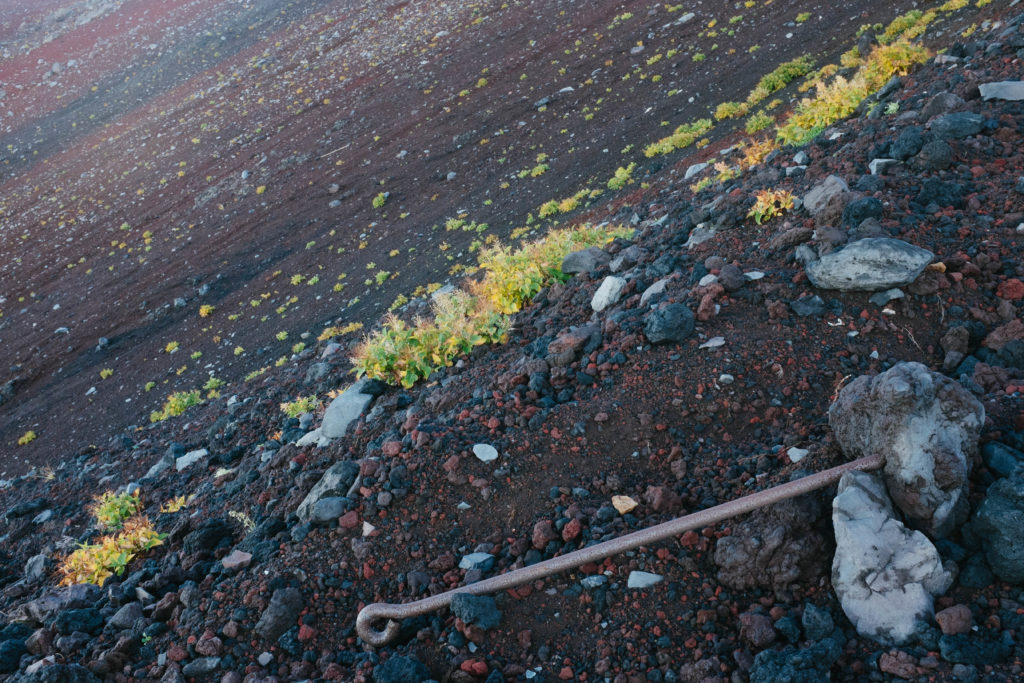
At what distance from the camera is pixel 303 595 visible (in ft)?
12.7

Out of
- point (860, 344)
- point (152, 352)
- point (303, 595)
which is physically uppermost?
point (303, 595)

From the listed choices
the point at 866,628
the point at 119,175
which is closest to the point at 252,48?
the point at 119,175

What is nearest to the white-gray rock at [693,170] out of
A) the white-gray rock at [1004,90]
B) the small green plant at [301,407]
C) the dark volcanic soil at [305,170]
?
the dark volcanic soil at [305,170]

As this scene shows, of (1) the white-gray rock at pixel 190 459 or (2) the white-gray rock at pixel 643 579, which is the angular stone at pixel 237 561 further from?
(1) the white-gray rock at pixel 190 459

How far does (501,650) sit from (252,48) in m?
34.0

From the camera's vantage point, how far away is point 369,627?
3484 mm

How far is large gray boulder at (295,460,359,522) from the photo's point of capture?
4.50m

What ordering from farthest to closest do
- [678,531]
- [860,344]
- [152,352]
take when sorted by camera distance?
[152,352]
[860,344]
[678,531]

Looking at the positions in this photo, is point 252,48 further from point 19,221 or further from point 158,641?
point 158,641

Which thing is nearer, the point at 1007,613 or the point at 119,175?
the point at 1007,613

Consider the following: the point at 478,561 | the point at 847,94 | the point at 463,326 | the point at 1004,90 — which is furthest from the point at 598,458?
the point at 847,94

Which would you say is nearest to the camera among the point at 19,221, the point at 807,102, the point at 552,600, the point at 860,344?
the point at 552,600

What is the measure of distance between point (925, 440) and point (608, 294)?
319 centimetres

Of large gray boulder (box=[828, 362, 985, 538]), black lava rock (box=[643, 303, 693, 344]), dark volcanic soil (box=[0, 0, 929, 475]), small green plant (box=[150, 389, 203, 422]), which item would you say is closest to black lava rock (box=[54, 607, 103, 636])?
black lava rock (box=[643, 303, 693, 344])
